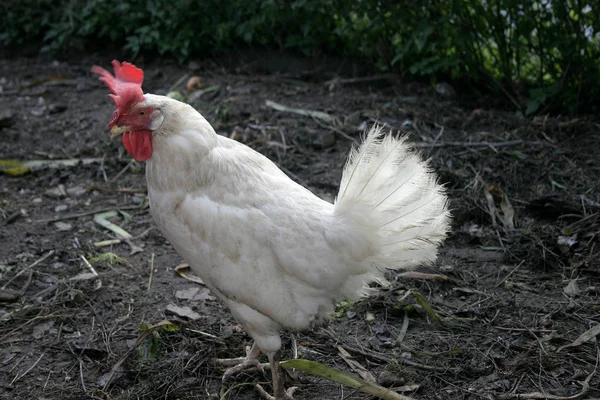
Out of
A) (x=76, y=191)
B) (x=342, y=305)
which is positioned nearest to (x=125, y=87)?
(x=342, y=305)

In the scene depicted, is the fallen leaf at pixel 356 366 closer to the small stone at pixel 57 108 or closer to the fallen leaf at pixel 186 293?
the fallen leaf at pixel 186 293

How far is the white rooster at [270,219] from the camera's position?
139 inches

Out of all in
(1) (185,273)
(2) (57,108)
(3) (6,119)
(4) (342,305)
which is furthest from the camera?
(2) (57,108)

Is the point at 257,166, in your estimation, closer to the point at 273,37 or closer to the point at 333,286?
the point at 333,286

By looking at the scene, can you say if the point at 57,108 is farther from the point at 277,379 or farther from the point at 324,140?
the point at 277,379

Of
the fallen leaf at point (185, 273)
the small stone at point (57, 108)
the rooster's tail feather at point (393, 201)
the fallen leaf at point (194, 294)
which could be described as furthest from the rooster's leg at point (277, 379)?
the small stone at point (57, 108)

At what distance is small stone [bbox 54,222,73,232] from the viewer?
5345 mm

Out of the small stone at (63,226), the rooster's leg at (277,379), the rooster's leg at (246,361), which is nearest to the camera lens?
the rooster's leg at (277,379)

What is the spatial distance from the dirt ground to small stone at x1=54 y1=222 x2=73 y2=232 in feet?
0.17

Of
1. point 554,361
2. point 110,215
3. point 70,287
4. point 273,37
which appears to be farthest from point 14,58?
point 554,361

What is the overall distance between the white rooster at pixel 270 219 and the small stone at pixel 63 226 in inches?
78.8

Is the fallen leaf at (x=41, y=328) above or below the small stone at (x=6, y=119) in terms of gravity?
below

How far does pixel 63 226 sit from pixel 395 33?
399 cm

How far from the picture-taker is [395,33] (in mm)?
7082
